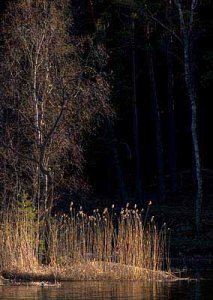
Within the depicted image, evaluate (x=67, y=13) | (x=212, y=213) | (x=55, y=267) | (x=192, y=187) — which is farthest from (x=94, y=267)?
(x=192, y=187)

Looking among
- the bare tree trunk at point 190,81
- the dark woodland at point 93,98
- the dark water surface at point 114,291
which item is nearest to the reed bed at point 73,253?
the dark water surface at point 114,291

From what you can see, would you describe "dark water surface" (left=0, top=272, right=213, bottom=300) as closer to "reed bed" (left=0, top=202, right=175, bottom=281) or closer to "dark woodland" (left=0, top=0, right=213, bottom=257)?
"reed bed" (left=0, top=202, right=175, bottom=281)

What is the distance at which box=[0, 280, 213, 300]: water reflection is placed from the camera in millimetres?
20625

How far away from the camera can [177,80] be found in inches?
1971

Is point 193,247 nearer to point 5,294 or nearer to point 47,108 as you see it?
point 47,108

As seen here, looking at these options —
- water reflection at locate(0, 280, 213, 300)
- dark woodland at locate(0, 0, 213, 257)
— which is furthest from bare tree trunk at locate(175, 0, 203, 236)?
water reflection at locate(0, 280, 213, 300)

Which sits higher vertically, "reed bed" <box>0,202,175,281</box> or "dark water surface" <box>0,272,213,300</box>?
"reed bed" <box>0,202,175,281</box>

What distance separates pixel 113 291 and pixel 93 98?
10.2 metres

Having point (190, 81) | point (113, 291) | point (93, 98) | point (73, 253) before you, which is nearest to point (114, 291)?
point (113, 291)

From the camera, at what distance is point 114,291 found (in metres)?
21.6

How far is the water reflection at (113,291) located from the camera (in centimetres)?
2062

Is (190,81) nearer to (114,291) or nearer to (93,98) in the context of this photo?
(93,98)

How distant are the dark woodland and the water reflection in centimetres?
400

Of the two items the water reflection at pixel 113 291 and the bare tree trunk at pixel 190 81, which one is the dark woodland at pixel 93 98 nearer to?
the bare tree trunk at pixel 190 81
